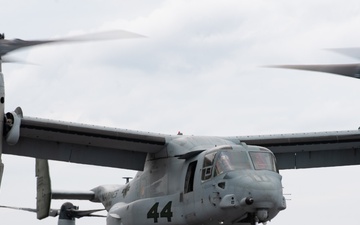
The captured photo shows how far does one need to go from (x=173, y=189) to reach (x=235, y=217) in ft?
9.74

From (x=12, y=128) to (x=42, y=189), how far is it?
5.22 m

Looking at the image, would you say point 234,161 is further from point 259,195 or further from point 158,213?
point 158,213

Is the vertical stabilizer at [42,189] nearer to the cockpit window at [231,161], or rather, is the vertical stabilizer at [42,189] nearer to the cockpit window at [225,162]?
the cockpit window at [225,162]

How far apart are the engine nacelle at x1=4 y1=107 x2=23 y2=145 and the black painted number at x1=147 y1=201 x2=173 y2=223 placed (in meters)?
4.55

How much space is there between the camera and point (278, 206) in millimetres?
20266

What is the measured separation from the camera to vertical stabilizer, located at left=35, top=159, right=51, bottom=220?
2573cm

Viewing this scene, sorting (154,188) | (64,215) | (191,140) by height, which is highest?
(191,140)

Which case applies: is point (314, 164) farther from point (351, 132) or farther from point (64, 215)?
point (64, 215)

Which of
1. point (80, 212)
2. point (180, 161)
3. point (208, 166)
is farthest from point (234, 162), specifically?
point (80, 212)

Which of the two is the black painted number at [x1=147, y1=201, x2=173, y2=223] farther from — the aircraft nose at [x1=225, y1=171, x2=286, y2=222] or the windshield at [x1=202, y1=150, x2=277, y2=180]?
the aircraft nose at [x1=225, y1=171, x2=286, y2=222]

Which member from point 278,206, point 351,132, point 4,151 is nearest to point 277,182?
point 278,206

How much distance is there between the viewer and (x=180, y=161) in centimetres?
2314

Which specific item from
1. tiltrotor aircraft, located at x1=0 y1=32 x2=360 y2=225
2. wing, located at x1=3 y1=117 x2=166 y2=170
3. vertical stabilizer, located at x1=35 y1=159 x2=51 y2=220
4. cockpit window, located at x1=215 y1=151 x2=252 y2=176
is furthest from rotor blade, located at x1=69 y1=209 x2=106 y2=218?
cockpit window, located at x1=215 y1=151 x2=252 y2=176

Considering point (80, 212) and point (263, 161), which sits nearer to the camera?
point (263, 161)
